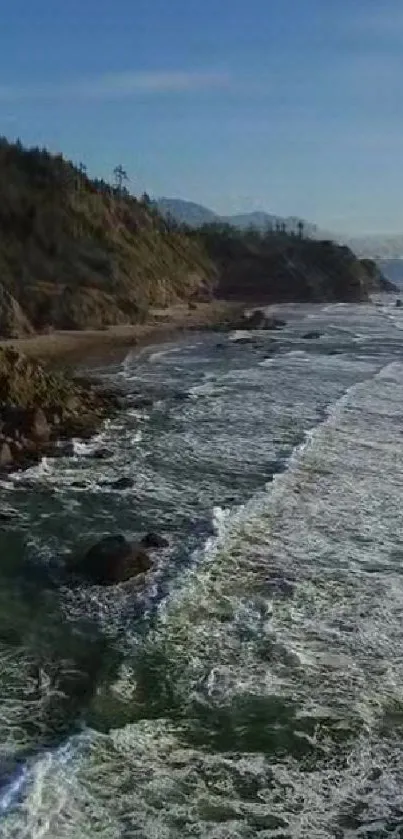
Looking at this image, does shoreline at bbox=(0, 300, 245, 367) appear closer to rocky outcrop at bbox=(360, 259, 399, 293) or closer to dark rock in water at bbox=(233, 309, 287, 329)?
dark rock in water at bbox=(233, 309, 287, 329)

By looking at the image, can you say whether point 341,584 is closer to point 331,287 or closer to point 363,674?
point 363,674

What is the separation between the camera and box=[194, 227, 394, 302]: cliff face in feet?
357

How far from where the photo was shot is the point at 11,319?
162 feet

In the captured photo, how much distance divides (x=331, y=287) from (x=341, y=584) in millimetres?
100118

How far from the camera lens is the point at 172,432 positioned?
27328 mm

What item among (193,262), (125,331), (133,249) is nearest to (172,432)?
(125,331)

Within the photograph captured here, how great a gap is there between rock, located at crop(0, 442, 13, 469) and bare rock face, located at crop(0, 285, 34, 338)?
2630 cm

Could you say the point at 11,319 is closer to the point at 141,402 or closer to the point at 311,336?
the point at 141,402

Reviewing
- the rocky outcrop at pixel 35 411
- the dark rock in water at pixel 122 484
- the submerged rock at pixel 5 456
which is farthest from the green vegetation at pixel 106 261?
the dark rock in water at pixel 122 484

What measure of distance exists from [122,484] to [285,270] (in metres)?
93.7

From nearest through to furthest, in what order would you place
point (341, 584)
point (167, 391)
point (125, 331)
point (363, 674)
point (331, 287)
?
point (363, 674) < point (341, 584) < point (167, 391) < point (125, 331) < point (331, 287)

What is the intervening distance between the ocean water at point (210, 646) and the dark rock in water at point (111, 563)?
264 mm

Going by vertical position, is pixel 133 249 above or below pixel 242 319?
above

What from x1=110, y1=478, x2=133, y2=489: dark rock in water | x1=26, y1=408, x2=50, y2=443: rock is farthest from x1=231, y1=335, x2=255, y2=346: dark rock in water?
x1=110, y1=478, x2=133, y2=489: dark rock in water
